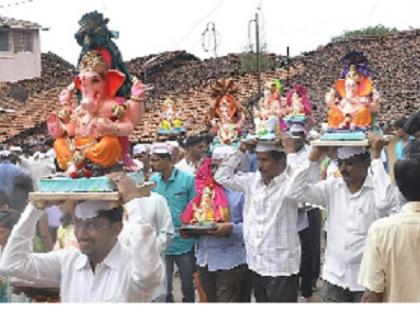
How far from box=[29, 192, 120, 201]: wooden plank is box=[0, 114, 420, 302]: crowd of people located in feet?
0.12

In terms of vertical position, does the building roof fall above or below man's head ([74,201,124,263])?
above

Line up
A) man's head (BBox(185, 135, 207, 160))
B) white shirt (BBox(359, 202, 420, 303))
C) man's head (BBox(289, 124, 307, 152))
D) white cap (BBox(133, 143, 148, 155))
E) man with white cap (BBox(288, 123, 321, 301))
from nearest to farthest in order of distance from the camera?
white shirt (BBox(359, 202, 420, 303))
man with white cap (BBox(288, 123, 321, 301))
man's head (BBox(289, 124, 307, 152))
man's head (BBox(185, 135, 207, 160))
white cap (BBox(133, 143, 148, 155))

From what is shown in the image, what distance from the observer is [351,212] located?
17.7ft

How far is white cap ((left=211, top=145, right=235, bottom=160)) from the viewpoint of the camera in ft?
22.3

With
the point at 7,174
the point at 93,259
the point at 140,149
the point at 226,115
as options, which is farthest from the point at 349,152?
the point at 140,149

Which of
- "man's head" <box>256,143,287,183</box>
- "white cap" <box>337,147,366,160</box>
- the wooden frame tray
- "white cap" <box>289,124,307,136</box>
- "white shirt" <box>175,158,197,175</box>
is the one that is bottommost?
the wooden frame tray

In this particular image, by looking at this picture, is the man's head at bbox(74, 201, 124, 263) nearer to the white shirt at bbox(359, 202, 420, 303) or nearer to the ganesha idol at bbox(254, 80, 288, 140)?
the white shirt at bbox(359, 202, 420, 303)

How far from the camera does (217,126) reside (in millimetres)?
7504

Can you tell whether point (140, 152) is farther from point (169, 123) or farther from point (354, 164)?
point (354, 164)

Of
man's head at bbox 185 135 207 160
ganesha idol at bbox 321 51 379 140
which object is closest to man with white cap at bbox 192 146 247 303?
ganesha idol at bbox 321 51 379 140

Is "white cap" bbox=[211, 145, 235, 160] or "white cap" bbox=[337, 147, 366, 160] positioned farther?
"white cap" bbox=[211, 145, 235, 160]

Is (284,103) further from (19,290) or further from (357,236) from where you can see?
(19,290)

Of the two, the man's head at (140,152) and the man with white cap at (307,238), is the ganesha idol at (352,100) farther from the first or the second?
the man's head at (140,152)

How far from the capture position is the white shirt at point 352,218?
205 inches
